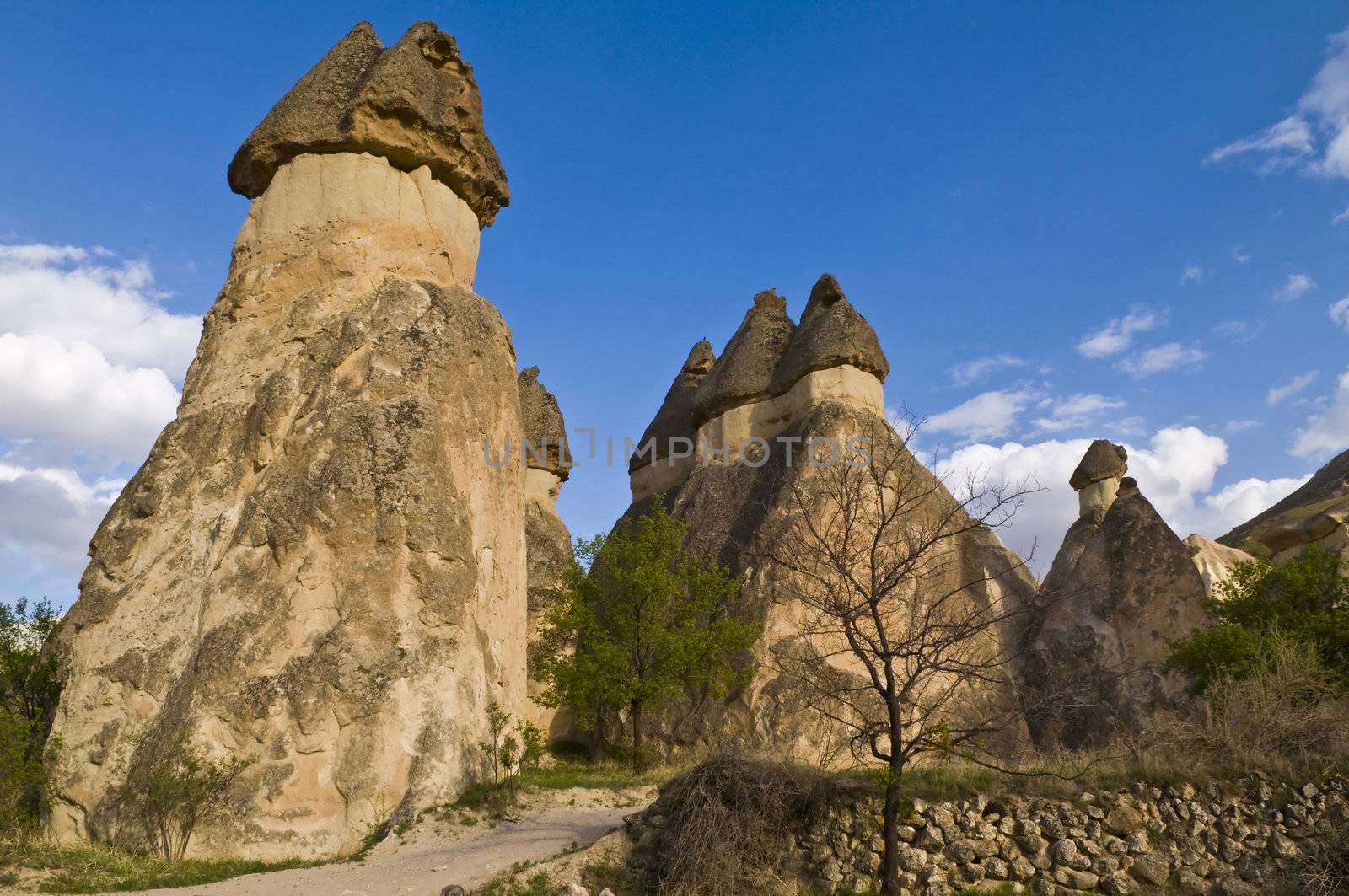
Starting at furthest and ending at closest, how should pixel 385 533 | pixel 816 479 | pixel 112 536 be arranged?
pixel 816 479, pixel 112 536, pixel 385 533

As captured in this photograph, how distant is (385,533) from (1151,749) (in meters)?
7.55

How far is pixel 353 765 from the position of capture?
959 cm

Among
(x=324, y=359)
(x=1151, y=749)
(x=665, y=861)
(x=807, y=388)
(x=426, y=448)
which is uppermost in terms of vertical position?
(x=807, y=388)

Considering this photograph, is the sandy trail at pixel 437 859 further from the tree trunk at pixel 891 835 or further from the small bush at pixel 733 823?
the tree trunk at pixel 891 835

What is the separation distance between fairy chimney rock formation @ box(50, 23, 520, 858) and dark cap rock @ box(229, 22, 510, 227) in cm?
3

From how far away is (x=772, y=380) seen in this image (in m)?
20.0

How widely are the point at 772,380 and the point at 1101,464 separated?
277 inches

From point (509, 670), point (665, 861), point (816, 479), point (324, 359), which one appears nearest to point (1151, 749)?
point (665, 861)

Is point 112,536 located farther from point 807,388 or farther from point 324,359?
point 807,388

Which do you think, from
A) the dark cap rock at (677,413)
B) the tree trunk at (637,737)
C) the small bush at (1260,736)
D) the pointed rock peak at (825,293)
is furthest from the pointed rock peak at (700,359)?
the small bush at (1260,736)

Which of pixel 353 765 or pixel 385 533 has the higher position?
pixel 385 533

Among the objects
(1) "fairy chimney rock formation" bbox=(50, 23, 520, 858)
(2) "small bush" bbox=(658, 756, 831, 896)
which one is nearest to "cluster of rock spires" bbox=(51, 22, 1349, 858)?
(1) "fairy chimney rock formation" bbox=(50, 23, 520, 858)

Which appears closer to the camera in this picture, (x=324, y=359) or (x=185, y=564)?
(x=185, y=564)

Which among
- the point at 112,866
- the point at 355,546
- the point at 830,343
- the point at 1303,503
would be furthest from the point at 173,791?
the point at 1303,503
